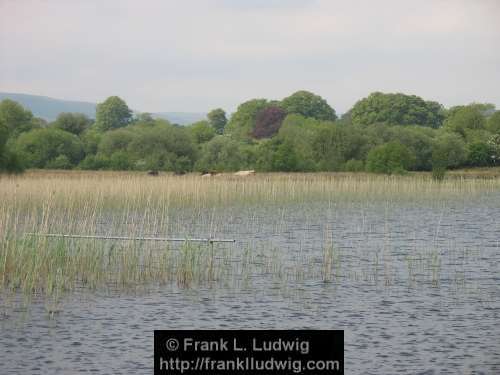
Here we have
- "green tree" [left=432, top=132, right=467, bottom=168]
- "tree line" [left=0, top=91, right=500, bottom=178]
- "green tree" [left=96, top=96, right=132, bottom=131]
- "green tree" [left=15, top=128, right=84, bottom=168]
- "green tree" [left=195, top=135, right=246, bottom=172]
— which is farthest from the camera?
"green tree" [left=96, top=96, right=132, bottom=131]

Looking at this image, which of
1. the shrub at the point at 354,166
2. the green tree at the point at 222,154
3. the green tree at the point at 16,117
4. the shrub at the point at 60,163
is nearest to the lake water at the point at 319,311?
the shrub at the point at 354,166

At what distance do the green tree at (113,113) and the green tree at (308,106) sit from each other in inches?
973

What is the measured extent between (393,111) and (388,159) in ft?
160

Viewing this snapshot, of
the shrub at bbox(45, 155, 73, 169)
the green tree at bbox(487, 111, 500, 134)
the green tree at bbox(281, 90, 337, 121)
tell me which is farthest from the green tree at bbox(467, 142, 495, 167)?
the green tree at bbox(281, 90, 337, 121)

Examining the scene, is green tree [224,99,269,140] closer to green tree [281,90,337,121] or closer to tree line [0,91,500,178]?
green tree [281,90,337,121]

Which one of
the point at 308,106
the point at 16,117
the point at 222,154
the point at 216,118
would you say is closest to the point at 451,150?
the point at 222,154

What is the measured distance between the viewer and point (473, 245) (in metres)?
20.2

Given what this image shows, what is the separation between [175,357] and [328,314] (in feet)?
11.5

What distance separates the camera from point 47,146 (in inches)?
2064

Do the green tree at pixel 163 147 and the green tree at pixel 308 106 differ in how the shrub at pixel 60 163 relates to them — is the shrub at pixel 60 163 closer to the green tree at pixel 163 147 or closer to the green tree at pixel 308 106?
the green tree at pixel 163 147

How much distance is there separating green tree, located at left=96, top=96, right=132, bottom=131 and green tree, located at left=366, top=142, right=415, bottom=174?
276ft

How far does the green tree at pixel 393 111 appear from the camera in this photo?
9100 centimetres

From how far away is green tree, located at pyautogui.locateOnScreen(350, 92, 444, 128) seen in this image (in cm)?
9100

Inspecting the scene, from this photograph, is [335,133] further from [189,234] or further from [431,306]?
[431,306]
